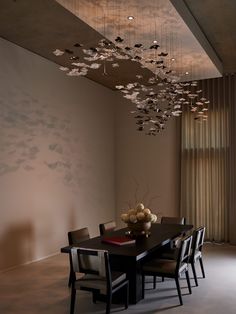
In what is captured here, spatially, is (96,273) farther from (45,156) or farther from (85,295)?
(45,156)

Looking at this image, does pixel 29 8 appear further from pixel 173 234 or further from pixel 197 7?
pixel 173 234

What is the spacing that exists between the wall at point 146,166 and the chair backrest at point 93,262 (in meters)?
4.91

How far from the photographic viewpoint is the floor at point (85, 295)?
4.14 m

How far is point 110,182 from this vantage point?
29.5 ft

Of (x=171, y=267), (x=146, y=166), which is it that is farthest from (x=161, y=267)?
(x=146, y=166)

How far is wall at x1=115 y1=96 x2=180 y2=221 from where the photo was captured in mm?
8562

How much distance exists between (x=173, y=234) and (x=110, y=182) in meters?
4.07

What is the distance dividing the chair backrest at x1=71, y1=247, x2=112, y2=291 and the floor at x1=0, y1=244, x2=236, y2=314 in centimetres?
56

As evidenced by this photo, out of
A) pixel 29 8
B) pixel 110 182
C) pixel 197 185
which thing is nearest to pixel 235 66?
pixel 197 185

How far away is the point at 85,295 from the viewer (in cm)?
460

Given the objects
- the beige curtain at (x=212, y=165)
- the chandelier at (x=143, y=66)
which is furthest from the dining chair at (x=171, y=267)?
Result: the beige curtain at (x=212, y=165)

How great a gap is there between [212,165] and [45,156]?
12.2ft

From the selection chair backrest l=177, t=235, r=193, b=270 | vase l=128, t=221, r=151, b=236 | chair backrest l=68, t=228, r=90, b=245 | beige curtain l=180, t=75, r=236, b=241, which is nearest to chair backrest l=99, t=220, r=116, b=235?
chair backrest l=68, t=228, r=90, b=245

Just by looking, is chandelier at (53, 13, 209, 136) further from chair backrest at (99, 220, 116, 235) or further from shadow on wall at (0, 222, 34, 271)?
shadow on wall at (0, 222, 34, 271)
